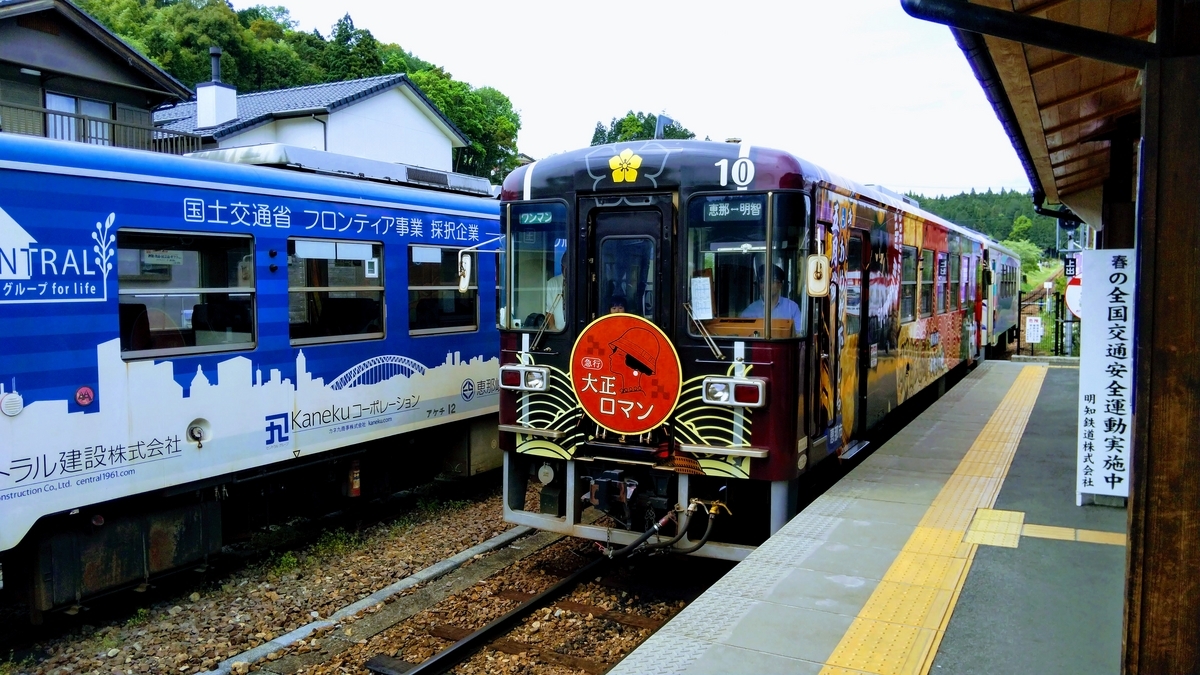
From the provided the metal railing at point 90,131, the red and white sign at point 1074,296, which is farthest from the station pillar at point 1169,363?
the metal railing at point 90,131

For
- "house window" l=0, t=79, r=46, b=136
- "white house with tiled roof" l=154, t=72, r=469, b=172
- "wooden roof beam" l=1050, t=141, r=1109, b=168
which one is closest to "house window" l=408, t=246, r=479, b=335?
"wooden roof beam" l=1050, t=141, r=1109, b=168

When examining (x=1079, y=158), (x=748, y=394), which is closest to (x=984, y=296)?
(x=1079, y=158)

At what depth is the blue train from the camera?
17.3ft

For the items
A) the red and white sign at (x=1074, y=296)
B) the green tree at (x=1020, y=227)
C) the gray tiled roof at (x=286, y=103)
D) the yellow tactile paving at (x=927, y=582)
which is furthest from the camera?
the green tree at (x=1020, y=227)

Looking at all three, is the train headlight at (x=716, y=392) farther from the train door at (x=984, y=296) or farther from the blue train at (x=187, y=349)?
the train door at (x=984, y=296)

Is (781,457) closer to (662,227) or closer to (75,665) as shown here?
(662,227)

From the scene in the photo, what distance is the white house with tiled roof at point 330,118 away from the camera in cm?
2448

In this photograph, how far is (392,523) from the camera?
323 inches

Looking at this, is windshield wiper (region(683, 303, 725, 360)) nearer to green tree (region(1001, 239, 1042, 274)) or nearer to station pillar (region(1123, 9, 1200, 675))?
station pillar (region(1123, 9, 1200, 675))

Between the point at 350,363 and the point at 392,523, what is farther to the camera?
the point at 392,523

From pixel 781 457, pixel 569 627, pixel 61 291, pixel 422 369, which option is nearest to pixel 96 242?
pixel 61 291

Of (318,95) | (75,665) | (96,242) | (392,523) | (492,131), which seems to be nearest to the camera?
(75,665)

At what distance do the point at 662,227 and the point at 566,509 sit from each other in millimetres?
2097

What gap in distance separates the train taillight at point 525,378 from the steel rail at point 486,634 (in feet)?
4.56
